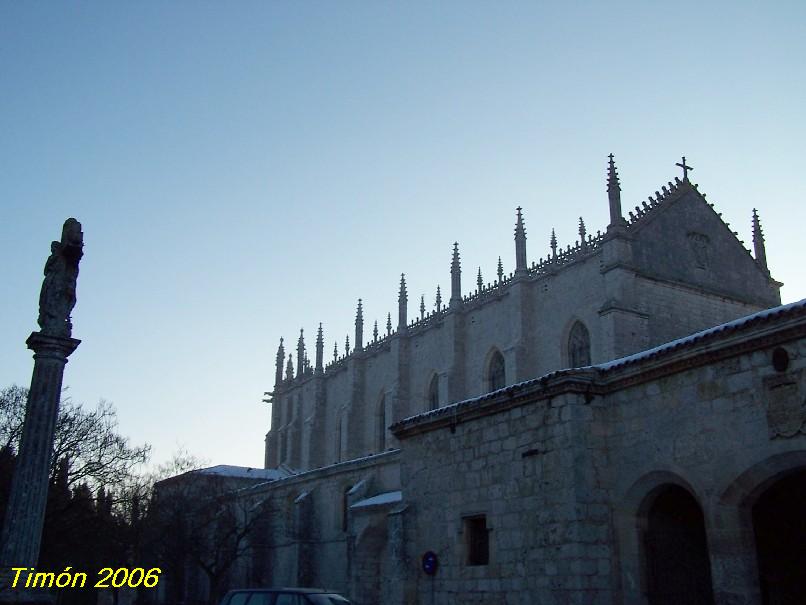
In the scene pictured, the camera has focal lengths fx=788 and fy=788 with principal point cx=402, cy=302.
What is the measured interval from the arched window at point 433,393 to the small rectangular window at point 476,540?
2529 cm

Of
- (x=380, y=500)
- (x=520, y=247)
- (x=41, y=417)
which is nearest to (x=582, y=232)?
(x=520, y=247)

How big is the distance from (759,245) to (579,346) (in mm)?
9810

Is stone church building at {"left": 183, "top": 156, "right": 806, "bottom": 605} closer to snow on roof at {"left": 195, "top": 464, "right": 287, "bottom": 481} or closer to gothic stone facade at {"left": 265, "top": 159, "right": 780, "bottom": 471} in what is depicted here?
gothic stone facade at {"left": 265, "top": 159, "right": 780, "bottom": 471}

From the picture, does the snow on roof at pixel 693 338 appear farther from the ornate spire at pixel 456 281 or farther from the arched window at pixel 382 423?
the arched window at pixel 382 423

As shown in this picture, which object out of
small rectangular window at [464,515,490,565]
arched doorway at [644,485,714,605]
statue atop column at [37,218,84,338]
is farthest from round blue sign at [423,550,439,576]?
statue atop column at [37,218,84,338]

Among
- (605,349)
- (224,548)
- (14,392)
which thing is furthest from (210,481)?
(605,349)

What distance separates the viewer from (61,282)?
12.8m

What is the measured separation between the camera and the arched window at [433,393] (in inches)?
1581

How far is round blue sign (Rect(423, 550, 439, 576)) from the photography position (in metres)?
15.1

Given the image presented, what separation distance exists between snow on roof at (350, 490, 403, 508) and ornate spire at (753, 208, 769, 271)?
18871mm

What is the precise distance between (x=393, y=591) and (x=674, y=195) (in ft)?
71.3

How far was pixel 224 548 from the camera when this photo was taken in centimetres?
3675

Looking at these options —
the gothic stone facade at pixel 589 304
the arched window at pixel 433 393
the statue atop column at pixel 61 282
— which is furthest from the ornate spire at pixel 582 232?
the statue atop column at pixel 61 282

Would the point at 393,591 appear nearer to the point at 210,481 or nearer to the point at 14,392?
the point at 14,392
